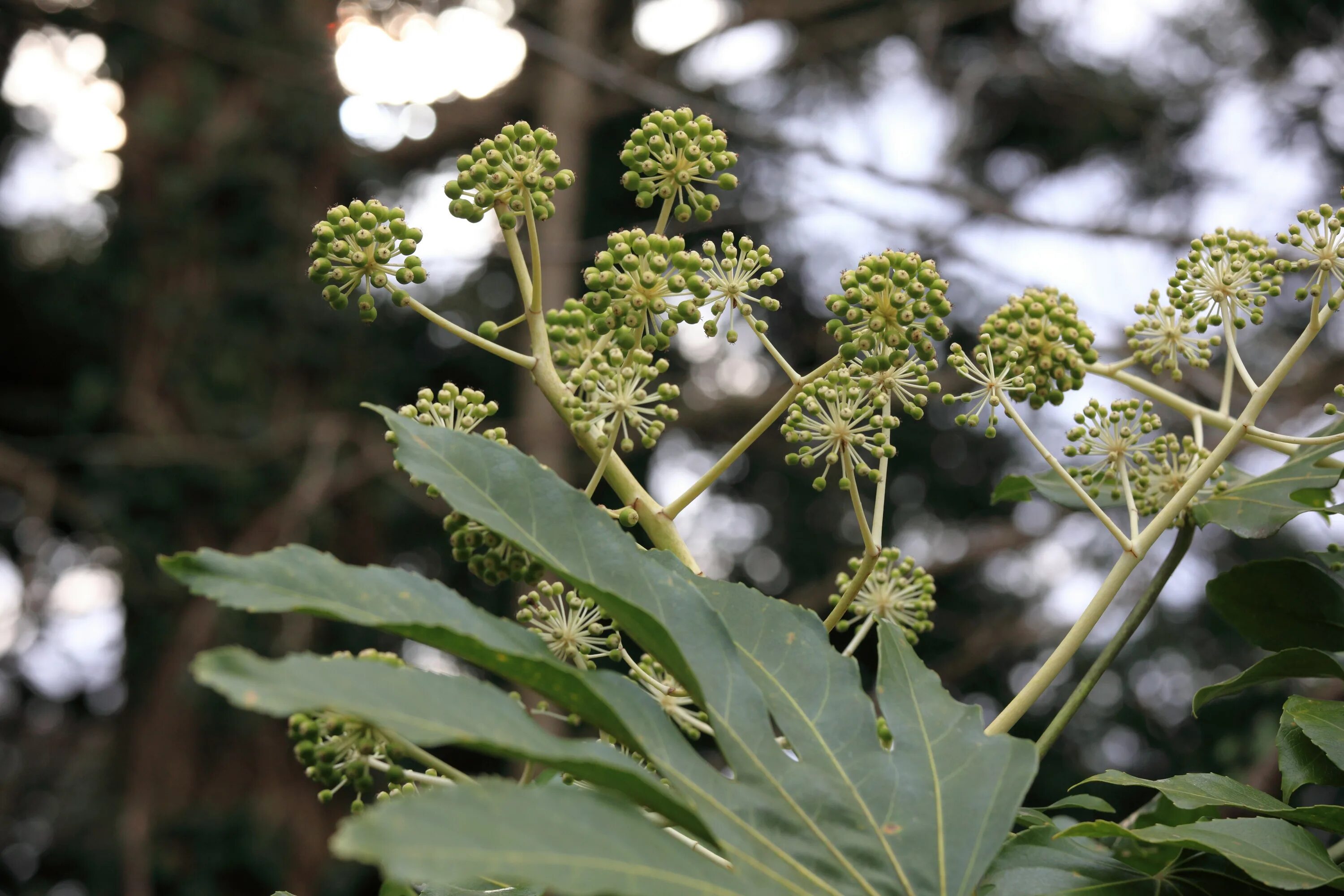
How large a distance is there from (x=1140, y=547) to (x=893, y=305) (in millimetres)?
246

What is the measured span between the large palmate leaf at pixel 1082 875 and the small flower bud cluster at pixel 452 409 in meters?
0.41

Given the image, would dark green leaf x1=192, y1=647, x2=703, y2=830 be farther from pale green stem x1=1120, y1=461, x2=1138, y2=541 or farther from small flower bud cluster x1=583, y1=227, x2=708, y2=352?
pale green stem x1=1120, y1=461, x2=1138, y2=541

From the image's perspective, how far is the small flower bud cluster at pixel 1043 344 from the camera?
805 millimetres

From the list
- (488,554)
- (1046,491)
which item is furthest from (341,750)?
(1046,491)

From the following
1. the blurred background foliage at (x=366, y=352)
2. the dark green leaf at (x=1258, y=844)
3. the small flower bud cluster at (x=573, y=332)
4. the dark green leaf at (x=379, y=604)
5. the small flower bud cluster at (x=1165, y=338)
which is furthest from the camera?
the blurred background foliage at (x=366, y=352)

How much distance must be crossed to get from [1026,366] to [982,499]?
5.32 metres

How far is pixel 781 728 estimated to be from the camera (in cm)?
58

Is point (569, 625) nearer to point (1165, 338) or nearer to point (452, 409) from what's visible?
point (452, 409)

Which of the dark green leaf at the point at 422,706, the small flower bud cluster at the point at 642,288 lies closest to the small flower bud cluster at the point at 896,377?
the small flower bud cluster at the point at 642,288

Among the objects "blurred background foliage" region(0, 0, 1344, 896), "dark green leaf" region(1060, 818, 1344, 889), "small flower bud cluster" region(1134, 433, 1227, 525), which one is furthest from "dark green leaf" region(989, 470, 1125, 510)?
"blurred background foliage" region(0, 0, 1344, 896)

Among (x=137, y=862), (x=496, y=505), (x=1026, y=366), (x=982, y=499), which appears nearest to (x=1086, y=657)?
(x=982, y=499)

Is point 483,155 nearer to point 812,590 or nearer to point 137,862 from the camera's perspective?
point 812,590

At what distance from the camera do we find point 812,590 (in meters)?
5.15

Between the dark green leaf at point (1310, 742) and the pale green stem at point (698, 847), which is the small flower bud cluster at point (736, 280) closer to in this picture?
the pale green stem at point (698, 847)
